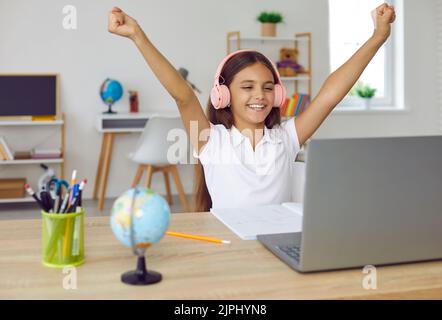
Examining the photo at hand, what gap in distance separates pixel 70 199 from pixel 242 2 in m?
4.56

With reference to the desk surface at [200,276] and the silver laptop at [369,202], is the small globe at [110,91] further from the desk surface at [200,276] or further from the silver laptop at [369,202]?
the silver laptop at [369,202]

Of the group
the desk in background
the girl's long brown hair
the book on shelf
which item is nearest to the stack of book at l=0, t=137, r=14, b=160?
the book on shelf

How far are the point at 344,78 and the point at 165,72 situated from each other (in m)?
0.58

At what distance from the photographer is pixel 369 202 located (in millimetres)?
933

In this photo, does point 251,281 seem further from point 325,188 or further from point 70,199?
point 70,199

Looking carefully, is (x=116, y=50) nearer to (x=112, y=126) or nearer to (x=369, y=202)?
(x=112, y=126)

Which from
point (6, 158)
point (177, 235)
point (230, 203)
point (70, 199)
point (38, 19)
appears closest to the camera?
point (70, 199)

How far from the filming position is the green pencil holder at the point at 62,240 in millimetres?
999

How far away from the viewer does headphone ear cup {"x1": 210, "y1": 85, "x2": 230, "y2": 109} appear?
5.75ft

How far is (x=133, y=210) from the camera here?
35.0 inches

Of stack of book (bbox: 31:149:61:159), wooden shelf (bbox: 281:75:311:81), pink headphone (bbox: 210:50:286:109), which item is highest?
wooden shelf (bbox: 281:75:311:81)

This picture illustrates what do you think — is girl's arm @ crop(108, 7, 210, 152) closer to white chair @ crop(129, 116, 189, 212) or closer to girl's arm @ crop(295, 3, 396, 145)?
girl's arm @ crop(295, 3, 396, 145)

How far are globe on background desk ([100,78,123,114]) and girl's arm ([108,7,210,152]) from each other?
3156mm
